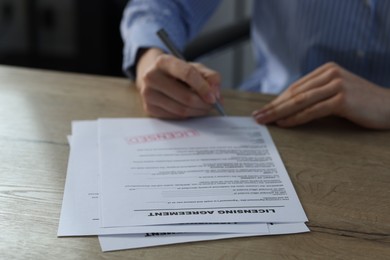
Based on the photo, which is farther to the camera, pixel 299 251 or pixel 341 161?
pixel 341 161

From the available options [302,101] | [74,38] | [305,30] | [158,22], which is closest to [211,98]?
[302,101]

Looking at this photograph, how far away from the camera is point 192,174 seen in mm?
736

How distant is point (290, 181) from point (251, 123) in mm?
183

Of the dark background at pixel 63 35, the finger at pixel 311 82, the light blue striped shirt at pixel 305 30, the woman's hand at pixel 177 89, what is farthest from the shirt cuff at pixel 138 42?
the dark background at pixel 63 35

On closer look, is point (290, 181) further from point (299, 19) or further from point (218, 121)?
point (299, 19)

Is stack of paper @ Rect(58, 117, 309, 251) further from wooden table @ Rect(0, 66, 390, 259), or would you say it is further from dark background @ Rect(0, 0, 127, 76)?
dark background @ Rect(0, 0, 127, 76)

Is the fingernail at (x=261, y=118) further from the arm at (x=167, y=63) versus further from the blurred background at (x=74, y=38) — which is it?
the blurred background at (x=74, y=38)

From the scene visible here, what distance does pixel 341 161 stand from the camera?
0.80 m

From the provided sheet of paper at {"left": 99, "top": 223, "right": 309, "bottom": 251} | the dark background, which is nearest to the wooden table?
sheet of paper at {"left": 99, "top": 223, "right": 309, "bottom": 251}

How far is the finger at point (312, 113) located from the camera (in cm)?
88

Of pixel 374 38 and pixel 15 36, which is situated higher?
pixel 374 38

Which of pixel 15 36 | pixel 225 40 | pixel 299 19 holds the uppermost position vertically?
pixel 299 19

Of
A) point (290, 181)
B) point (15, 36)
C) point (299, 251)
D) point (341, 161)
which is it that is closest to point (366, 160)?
point (341, 161)

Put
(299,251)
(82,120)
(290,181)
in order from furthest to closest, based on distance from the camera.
Answer: (82,120) → (290,181) → (299,251)
